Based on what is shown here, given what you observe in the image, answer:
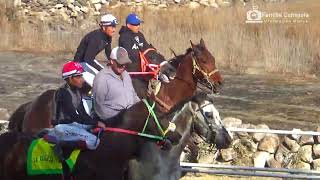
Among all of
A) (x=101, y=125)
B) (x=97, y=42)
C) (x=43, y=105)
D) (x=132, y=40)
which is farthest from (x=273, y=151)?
(x=101, y=125)

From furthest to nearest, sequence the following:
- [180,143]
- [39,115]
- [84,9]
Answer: [84,9] → [39,115] → [180,143]

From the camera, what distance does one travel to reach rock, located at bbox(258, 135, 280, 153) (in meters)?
13.8

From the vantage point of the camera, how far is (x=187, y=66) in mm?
12648

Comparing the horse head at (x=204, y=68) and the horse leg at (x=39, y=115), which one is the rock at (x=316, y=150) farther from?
the horse leg at (x=39, y=115)

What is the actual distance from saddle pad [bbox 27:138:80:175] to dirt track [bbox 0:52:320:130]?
11228 mm

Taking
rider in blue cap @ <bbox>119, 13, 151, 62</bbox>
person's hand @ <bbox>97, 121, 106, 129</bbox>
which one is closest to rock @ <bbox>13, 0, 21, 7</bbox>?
rider in blue cap @ <bbox>119, 13, 151, 62</bbox>

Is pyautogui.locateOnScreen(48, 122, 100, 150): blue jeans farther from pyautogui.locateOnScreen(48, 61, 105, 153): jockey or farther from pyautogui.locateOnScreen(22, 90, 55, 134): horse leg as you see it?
pyautogui.locateOnScreen(22, 90, 55, 134): horse leg

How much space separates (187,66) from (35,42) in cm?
1992

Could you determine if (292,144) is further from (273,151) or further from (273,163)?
(273,163)

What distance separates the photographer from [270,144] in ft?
45.3

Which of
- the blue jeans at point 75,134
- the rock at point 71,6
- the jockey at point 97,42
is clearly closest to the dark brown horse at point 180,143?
the blue jeans at point 75,134

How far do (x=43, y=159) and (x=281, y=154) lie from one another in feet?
21.5

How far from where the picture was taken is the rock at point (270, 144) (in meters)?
13.8

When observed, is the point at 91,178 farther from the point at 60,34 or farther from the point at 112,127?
the point at 60,34
